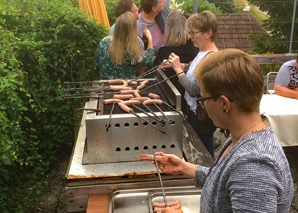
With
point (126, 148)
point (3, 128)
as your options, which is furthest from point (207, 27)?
point (3, 128)

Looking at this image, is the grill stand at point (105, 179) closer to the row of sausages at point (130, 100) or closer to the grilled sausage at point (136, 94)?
the row of sausages at point (130, 100)

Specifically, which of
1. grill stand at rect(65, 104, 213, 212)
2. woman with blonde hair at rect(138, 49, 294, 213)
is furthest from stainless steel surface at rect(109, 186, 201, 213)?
woman with blonde hair at rect(138, 49, 294, 213)

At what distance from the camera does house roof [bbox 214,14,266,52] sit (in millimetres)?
12122

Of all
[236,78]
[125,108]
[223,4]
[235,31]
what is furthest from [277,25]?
[223,4]

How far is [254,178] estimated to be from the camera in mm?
1132

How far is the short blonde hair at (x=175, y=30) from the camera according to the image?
386 cm

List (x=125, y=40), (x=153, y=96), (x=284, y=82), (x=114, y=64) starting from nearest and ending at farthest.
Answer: (x=153, y=96) → (x=125, y=40) → (x=114, y=64) → (x=284, y=82)

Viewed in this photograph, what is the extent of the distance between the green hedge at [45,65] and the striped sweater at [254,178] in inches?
123

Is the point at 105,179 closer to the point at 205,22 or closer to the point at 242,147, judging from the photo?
the point at 242,147

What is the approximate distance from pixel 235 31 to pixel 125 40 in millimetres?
9908

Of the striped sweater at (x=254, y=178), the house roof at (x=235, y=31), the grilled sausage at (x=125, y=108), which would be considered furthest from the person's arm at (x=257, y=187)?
the house roof at (x=235, y=31)

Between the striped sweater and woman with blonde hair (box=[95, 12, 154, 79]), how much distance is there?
2597 millimetres

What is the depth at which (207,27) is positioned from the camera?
3.19 metres

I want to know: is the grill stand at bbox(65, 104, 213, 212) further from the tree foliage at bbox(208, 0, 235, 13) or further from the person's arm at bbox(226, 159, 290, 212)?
the tree foliage at bbox(208, 0, 235, 13)
